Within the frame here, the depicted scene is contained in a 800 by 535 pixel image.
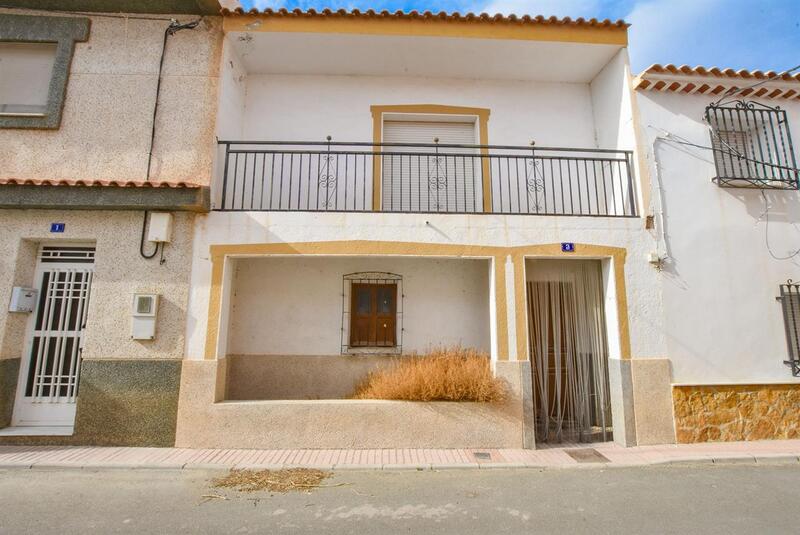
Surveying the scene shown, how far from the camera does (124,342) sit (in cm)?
557

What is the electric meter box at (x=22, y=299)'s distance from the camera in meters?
5.59

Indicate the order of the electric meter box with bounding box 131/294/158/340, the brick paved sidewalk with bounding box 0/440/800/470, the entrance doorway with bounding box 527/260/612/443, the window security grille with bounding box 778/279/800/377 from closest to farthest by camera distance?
the brick paved sidewalk with bounding box 0/440/800/470, the electric meter box with bounding box 131/294/158/340, the window security grille with bounding box 778/279/800/377, the entrance doorway with bounding box 527/260/612/443

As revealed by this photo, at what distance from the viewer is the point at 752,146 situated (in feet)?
22.9

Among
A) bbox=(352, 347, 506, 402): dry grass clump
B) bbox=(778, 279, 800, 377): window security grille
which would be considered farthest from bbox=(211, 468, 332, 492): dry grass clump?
bbox=(778, 279, 800, 377): window security grille

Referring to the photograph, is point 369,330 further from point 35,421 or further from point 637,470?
point 35,421

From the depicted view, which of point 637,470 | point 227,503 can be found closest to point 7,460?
point 227,503

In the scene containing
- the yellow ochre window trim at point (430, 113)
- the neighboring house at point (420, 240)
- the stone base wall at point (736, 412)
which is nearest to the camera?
the neighboring house at point (420, 240)

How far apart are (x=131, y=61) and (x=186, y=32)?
1003 mm

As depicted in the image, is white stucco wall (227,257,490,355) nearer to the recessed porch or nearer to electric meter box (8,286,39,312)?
the recessed porch

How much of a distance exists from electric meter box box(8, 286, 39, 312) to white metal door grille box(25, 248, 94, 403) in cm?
14

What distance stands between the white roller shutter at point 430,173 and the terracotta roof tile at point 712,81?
3.05 m

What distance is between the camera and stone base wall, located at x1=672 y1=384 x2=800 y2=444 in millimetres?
5801

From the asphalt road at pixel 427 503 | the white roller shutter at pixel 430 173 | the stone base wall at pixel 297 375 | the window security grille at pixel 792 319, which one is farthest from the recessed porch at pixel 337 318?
the window security grille at pixel 792 319

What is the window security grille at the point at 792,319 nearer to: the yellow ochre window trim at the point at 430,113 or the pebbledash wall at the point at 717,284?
the pebbledash wall at the point at 717,284
